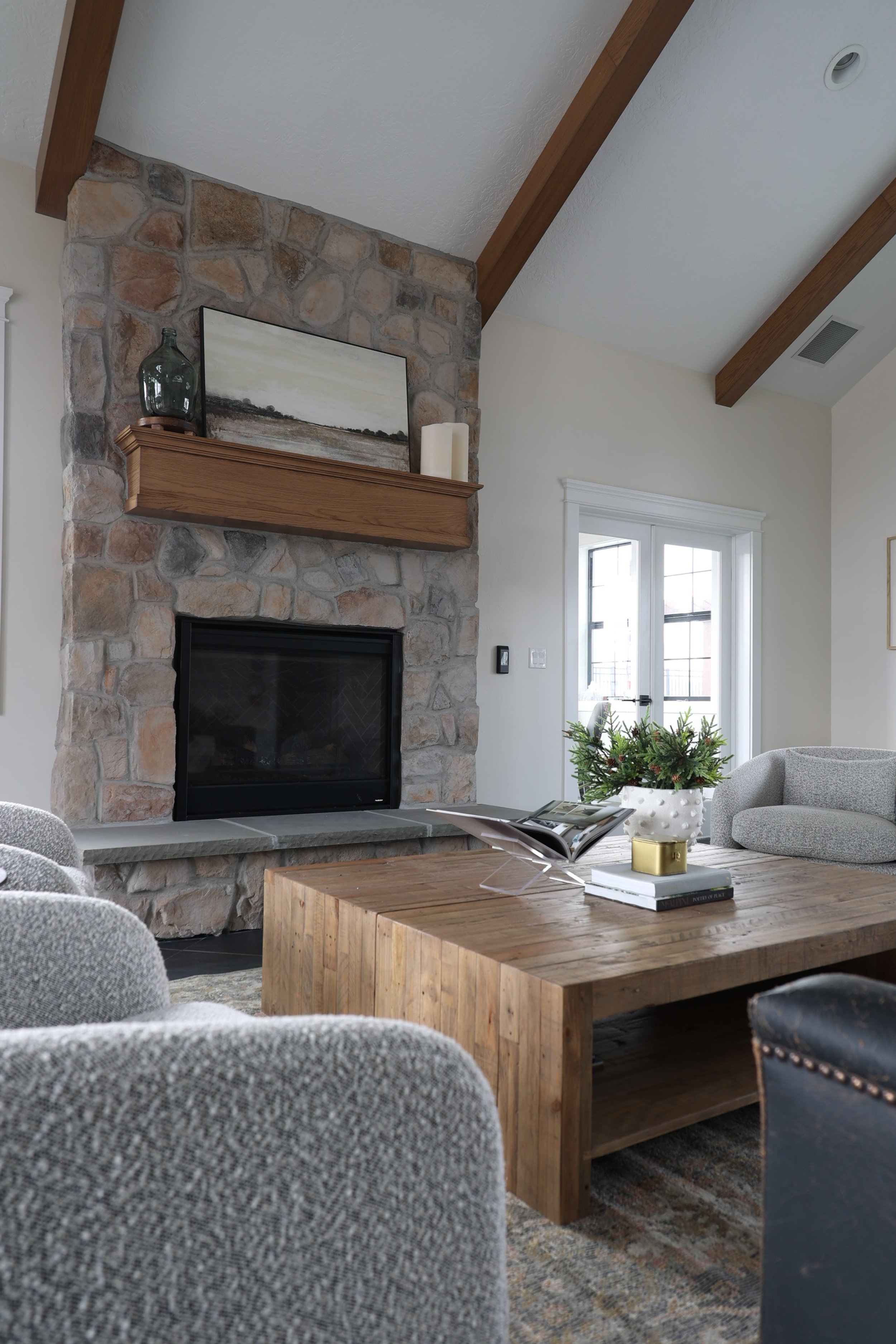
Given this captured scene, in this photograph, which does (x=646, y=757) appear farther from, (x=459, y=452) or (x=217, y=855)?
(x=459, y=452)

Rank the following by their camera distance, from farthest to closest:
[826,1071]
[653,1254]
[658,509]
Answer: [658,509]
[653,1254]
[826,1071]

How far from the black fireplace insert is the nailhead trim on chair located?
296 centimetres

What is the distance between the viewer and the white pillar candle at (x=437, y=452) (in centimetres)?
390

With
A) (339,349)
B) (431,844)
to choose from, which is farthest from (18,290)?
(431,844)

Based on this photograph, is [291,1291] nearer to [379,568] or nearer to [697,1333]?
[697,1333]

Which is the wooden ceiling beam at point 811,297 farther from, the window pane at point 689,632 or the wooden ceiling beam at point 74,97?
the wooden ceiling beam at point 74,97

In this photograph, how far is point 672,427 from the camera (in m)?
5.29

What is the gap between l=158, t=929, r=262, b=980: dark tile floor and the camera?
276 cm

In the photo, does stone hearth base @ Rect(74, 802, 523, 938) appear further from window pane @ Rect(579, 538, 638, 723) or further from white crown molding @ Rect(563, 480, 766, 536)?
white crown molding @ Rect(563, 480, 766, 536)

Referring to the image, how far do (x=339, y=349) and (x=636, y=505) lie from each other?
2000mm

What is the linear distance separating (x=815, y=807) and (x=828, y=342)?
311 cm

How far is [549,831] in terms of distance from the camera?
1.95 metres

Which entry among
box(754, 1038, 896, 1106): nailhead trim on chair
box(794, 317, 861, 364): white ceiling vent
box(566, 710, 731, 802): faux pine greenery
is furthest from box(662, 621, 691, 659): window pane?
box(754, 1038, 896, 1106): nailhead trim on chair

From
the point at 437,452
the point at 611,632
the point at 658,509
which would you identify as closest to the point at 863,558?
the point at 658,509
